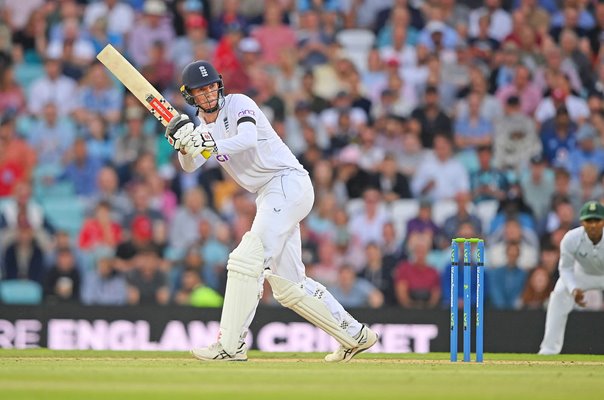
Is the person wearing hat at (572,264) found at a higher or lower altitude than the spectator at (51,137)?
lower

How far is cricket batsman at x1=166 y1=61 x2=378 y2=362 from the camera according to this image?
26.4 ft

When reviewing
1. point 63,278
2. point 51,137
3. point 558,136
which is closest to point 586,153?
point 558,136

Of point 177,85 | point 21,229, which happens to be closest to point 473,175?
point 177,85

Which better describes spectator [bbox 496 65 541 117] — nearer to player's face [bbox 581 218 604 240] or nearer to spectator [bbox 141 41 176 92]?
spectator [bbox 141 41 176 92]

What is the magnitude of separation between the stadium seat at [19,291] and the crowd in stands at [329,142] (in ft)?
0.07

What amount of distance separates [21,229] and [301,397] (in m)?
7.55

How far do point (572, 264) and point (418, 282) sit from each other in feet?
7.28

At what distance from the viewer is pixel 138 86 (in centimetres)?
875

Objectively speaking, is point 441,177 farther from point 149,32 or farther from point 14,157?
point 14,157

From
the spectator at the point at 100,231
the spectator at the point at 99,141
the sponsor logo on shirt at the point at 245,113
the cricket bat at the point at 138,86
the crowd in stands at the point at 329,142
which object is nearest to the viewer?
the sponsor logo on shirt at the point at 245,113

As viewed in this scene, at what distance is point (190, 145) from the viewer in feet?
26.5

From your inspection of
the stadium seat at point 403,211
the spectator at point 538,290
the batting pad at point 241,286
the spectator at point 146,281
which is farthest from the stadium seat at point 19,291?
the batting pad at point 241,286

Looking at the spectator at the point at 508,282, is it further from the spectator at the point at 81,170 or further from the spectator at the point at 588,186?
the spectator at the point at 81,170

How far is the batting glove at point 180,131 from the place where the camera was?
809cm
